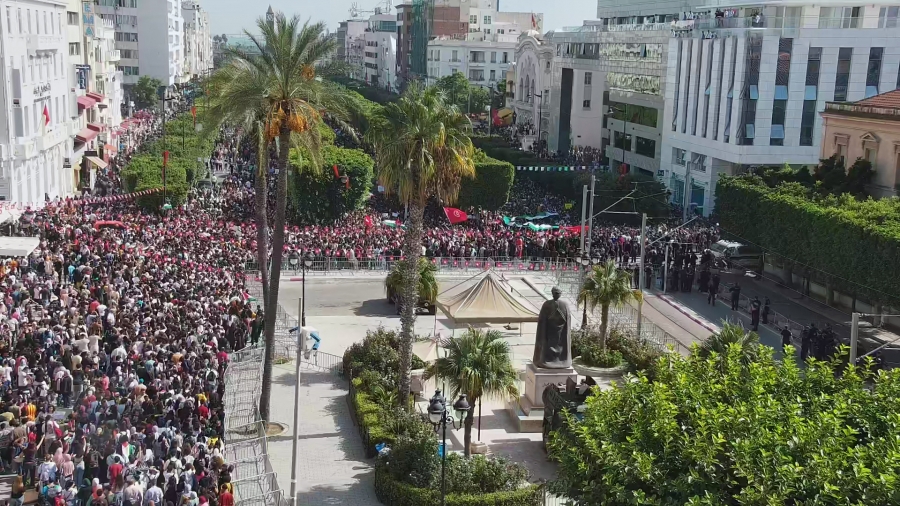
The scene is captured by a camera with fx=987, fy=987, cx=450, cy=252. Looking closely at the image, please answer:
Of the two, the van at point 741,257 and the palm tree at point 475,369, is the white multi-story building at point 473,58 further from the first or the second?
the palm tree at point 475,369

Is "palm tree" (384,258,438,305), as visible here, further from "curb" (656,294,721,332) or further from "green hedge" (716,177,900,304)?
"green hedge" (716,177,900,304)

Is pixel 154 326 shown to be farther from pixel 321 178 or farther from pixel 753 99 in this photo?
pixel 753 99

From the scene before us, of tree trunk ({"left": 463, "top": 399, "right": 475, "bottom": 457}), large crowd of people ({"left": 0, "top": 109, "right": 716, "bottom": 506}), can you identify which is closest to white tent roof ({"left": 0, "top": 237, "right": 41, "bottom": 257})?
large crowd of people ({"left": 0, "top": 109, "right": 716, "bottom": 506})

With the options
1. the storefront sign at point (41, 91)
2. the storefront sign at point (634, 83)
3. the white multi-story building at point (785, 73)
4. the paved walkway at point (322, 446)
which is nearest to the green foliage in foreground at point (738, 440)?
the paved walkway at point (322, 446)

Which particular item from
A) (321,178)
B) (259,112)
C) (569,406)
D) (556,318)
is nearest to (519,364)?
(556,318)

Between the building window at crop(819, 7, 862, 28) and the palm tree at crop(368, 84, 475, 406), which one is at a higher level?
the building window at crop(819, 7, 862, 28)

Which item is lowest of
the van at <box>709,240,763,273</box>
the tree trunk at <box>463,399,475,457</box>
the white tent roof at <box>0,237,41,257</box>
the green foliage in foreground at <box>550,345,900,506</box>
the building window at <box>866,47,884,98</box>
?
the van at <box>709,240,763,273</box>

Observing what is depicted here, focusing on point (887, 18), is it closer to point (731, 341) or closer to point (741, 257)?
point (741, 257)
